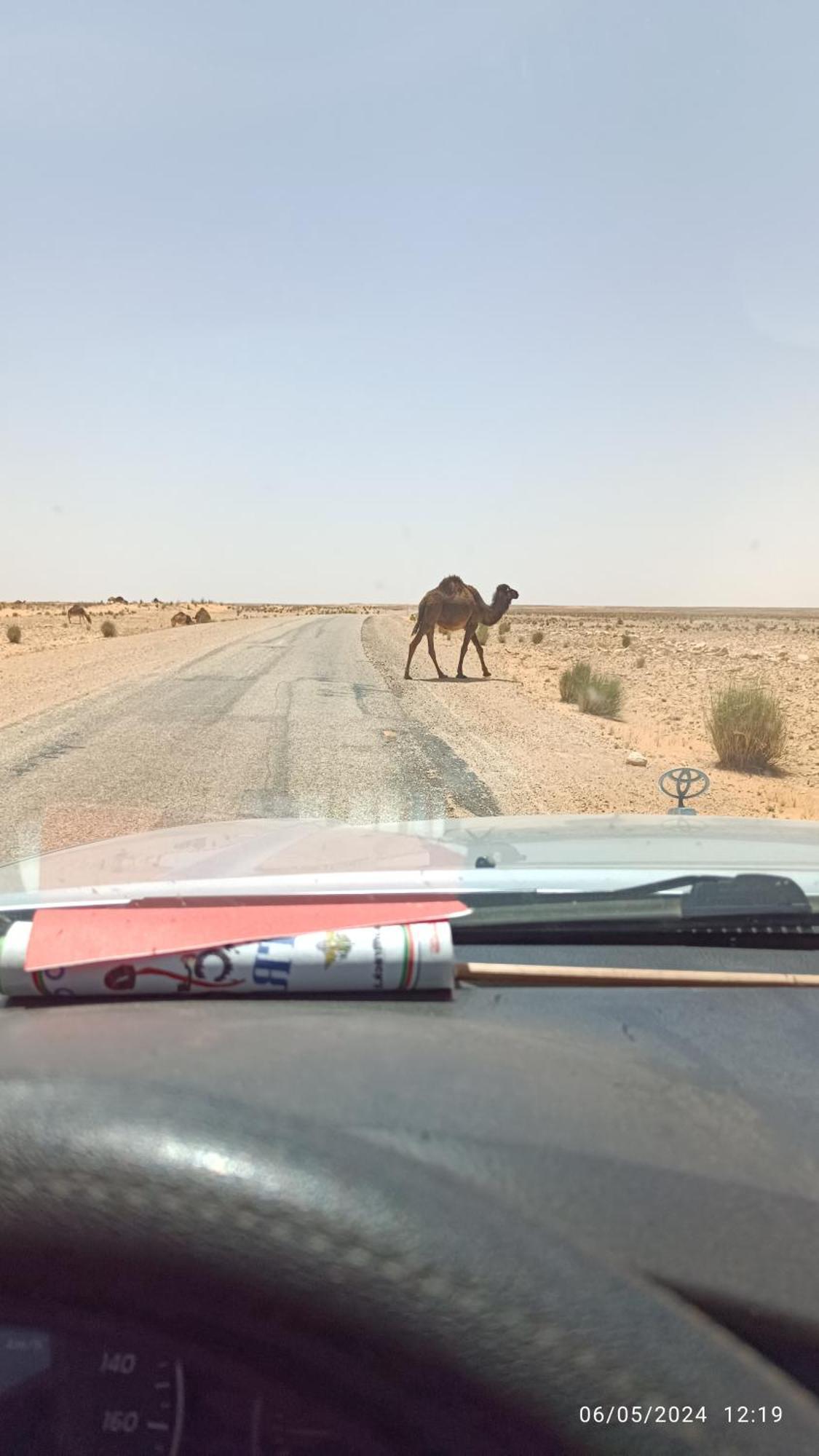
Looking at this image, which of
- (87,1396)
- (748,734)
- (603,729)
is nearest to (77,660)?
(603,729)

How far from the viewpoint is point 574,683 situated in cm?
2133

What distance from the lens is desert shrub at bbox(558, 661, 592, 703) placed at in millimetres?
20953

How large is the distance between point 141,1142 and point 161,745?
1191cm

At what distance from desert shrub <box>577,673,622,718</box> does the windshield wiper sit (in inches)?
660

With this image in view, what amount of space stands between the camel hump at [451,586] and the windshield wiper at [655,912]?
76.0ft

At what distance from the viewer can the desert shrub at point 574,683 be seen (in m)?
21.0

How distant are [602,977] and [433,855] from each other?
1229mm

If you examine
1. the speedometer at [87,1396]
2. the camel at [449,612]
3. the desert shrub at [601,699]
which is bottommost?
the speedometer at [87,1396]

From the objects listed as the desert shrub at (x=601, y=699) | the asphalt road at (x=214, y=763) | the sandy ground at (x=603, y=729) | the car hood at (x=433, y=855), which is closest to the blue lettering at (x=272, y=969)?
the car hood at (x=433, y=855)

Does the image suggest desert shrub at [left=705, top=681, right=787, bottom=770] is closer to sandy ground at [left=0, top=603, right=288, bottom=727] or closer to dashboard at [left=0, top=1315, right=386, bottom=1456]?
sandy ground at [left=0, top=603, right=288, bottom=727]

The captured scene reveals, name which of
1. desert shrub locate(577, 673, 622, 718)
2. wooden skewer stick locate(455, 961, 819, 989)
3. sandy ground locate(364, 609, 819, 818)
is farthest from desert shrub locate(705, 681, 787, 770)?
wooden skewer stick locate(455, 961, 819, 989)

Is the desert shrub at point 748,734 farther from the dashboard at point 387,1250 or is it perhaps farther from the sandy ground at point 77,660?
the dashboard at point 387,1250

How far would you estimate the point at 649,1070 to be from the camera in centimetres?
182

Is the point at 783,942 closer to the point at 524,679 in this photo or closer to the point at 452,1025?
the point at 452,1025
